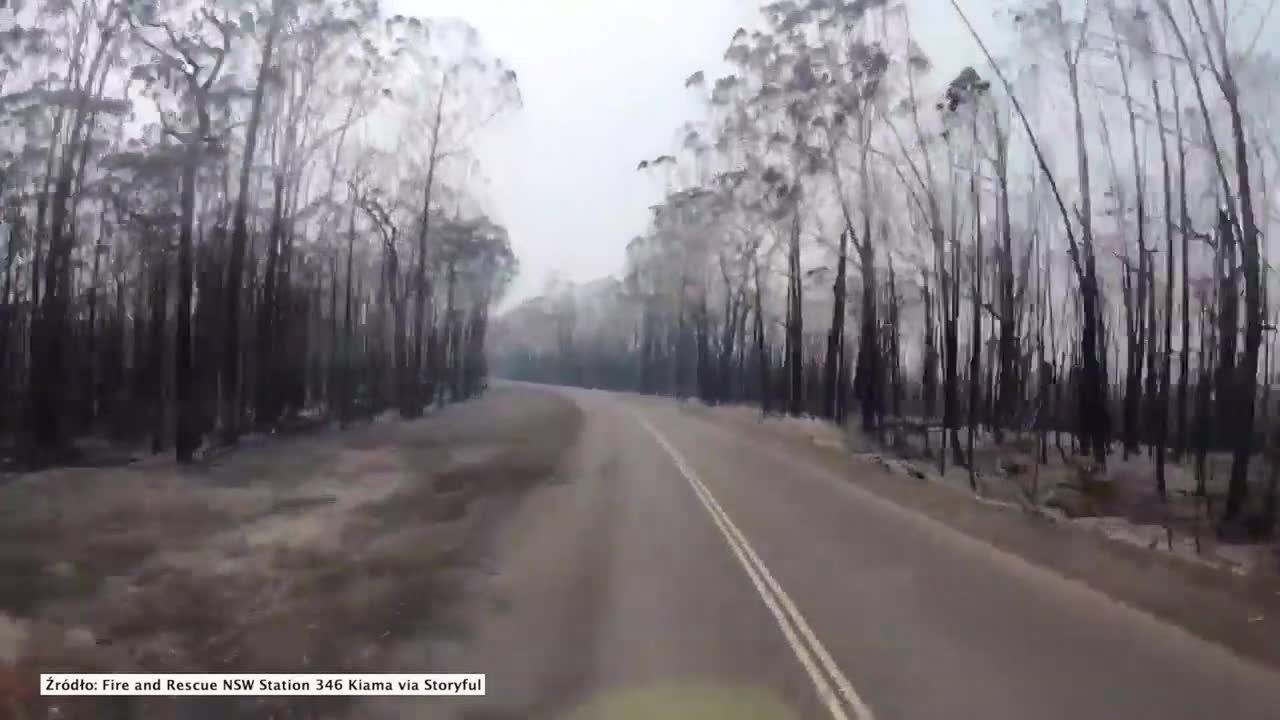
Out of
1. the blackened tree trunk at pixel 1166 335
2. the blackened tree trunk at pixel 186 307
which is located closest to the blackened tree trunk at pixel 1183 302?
the blackened tree trunk at pixel 1166 335

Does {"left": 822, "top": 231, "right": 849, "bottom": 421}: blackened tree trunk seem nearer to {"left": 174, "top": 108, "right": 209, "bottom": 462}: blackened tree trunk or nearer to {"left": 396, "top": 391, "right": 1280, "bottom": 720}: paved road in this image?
{"left": 174, "top": 108, "right": 209, "bottom": 462}: blackened tree trunk

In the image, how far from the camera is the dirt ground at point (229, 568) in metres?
8.43

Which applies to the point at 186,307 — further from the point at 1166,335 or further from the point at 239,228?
the point at 1166,335

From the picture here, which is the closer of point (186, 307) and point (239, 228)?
point (186, 307)

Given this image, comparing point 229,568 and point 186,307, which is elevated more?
point 186,307

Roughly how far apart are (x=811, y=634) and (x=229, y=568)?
22.1 feet

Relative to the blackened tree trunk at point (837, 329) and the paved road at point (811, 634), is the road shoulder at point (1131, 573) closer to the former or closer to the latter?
the paved road at point (811, 634)

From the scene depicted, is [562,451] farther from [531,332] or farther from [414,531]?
[531,332]

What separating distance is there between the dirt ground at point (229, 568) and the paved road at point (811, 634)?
97 centimetres

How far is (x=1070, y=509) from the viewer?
19891 millimetres

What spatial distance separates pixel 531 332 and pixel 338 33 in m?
125

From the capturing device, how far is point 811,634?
29.9ft

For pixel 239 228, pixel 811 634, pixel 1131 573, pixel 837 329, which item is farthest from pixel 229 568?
pixel 837 329

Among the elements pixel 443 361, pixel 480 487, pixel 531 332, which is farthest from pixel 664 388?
pixel 480 487
